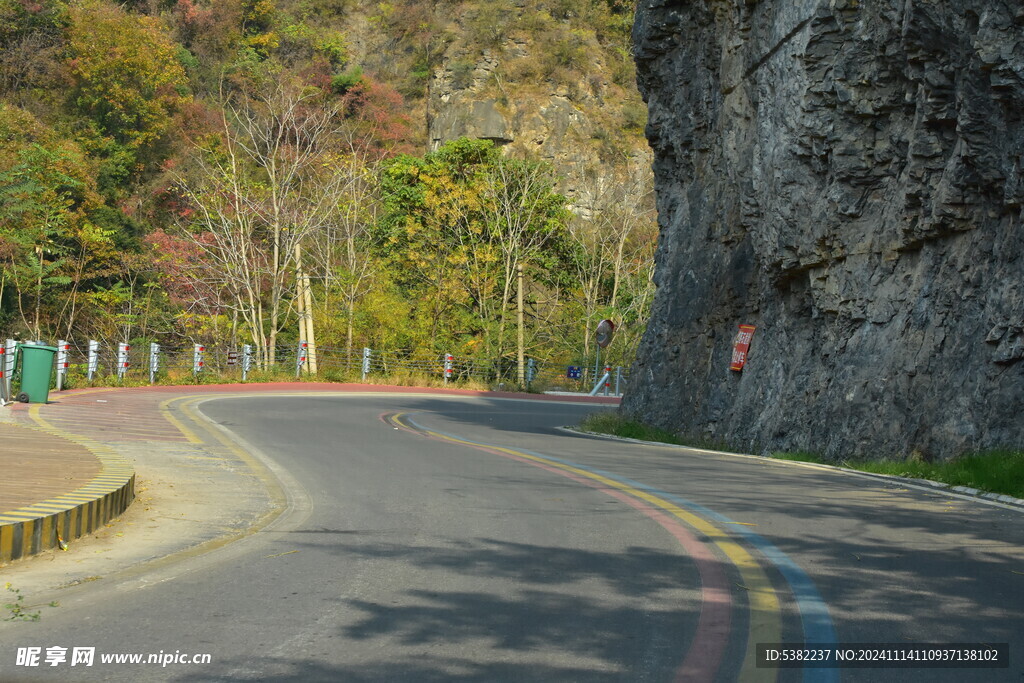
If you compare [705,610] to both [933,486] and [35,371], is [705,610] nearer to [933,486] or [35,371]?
[933,486]

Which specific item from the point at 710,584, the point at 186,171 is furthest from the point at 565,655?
the point at 186,171

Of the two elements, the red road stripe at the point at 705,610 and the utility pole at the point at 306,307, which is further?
the utility pole at the point at 306,307

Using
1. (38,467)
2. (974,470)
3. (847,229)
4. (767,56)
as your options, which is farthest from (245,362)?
(974,470)

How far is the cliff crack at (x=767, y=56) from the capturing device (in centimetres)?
→ 1867

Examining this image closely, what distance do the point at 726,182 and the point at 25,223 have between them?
1217 inches

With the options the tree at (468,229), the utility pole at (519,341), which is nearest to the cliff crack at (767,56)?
the utility pole at (519,341)

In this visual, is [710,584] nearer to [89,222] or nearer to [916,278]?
[916,278]

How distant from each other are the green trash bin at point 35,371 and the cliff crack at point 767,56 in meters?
14.0

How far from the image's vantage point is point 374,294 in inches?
1779

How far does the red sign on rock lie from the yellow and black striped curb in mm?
13731

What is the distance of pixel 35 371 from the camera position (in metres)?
20.9

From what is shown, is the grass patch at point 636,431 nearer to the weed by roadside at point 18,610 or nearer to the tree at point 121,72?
the weed by roadside at point 18,610

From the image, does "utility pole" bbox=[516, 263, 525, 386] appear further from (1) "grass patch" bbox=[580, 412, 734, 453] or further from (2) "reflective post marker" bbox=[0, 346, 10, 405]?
(2) "reflective post marker" bbox=[0, 346, 10, 405]

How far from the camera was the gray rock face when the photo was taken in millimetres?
14773
